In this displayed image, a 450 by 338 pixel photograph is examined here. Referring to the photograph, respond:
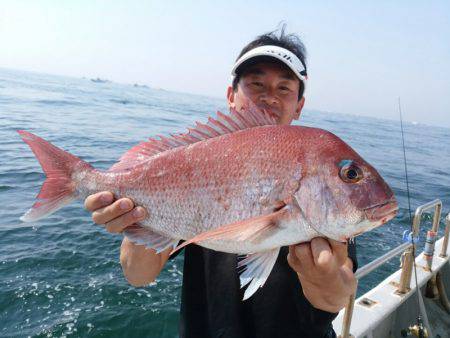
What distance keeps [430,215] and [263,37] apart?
411 inches

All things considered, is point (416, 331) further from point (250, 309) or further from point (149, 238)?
point (149, 238)

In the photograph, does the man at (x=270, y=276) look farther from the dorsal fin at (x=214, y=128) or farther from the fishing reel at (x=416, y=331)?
the fishing reel at (x=416, y=331)

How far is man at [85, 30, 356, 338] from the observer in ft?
6.67

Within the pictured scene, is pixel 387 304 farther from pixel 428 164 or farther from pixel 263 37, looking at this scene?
pixel 428 164

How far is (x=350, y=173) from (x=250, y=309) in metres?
1.40

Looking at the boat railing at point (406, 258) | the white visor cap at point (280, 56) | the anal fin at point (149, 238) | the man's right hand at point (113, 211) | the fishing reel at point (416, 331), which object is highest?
A: the white visor cap at point (280, 56)

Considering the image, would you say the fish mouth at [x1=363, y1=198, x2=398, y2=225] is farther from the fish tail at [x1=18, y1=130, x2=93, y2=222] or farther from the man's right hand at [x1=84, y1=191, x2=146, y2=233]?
the fish tail at [x1=18, y1=130, x2=93, y2=222]

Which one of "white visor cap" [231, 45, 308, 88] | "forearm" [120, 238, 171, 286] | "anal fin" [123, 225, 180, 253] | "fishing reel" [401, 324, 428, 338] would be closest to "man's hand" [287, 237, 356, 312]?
"anal fin" [123, 225, 180, 253]

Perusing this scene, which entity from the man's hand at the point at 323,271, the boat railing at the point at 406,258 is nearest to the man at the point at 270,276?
the man's hand at the point at 323,271

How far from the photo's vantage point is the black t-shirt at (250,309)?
239 centimetres

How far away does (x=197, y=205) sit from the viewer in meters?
1.98

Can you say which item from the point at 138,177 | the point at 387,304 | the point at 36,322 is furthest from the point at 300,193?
the point at 36,322

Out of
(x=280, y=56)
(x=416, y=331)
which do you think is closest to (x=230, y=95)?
(x=280, y=56)

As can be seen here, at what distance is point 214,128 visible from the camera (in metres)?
2.14
